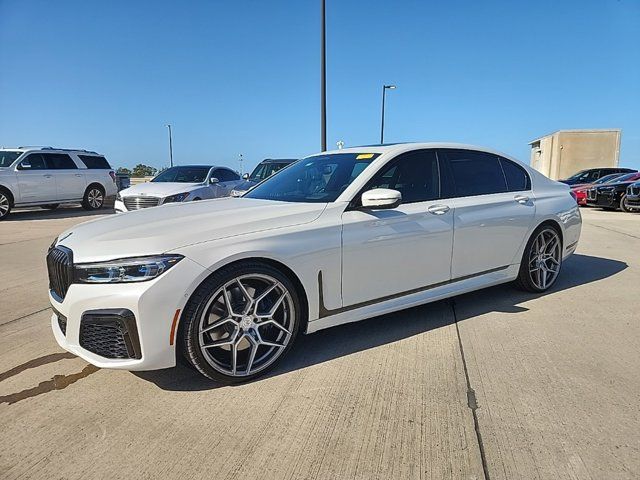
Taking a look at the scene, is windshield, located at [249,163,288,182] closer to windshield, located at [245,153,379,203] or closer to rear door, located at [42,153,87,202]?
rear door, located at [42,153,87,202]

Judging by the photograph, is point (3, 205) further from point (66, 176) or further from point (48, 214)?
point (66, 176)

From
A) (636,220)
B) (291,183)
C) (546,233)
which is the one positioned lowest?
(636,220)

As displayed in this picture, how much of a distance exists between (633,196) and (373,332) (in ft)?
47.8

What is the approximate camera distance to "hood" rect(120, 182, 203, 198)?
9.84 meters

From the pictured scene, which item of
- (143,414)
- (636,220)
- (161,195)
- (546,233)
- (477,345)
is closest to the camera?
(143,414)

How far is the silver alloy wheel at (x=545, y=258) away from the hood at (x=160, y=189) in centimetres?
752

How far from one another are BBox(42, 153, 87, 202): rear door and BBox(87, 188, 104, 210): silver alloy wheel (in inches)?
13.1

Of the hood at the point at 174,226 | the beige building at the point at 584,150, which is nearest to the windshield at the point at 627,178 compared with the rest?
the hood at the point at 174,226

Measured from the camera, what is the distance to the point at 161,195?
32.0 ft

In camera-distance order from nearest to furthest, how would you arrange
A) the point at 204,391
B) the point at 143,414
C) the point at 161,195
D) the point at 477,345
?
the point at 143,414, the point at 204,391, the point at 477,345, the point at 161,195

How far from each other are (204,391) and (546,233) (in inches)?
151

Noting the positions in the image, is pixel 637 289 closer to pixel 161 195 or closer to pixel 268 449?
pixel 268 449

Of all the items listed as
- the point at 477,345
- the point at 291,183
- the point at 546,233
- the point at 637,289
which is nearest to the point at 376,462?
the point at 477,345

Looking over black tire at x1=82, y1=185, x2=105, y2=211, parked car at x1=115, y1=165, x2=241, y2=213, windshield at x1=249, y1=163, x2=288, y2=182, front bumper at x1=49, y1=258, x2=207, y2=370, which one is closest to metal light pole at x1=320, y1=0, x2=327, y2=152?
windshield at x1=249, y1=163, x2=288, y2=182
